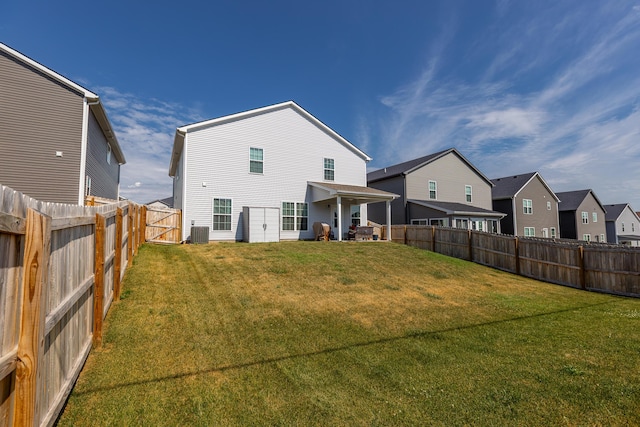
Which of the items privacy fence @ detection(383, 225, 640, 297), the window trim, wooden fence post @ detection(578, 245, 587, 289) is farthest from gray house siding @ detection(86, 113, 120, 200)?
wooden fence post @ detection(578, 245, 587, 289)

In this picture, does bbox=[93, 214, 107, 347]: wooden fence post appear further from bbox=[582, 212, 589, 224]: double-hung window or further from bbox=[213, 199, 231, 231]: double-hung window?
bbox=[582, 212, 589, 224]: double-hung window

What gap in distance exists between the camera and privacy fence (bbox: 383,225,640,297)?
33.9 feet

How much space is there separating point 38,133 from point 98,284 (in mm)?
11887

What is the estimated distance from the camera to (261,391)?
150 inches

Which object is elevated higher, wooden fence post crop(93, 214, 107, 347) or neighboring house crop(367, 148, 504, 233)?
neighboring house crop(367, 148, 504, 233)

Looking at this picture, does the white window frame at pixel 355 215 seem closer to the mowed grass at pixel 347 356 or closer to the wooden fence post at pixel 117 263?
the mowed grass at pixel 347 356

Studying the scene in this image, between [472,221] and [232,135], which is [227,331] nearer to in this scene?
[232,135]

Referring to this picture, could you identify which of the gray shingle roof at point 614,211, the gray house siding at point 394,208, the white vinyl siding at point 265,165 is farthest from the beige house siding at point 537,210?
the white vinyl siding at point 265,165

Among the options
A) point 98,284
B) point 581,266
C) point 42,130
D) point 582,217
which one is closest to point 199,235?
point 42,130

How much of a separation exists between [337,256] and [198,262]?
5.44m

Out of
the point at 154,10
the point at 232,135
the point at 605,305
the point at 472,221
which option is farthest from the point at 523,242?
the point at 154,10

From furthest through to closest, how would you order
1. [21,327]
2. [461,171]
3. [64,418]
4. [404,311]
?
[461,171] < [404,311] < [64,418] < [21,327]

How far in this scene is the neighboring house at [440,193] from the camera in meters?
24.5

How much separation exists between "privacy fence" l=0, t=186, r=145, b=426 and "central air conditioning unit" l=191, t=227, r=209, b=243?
448 inches
